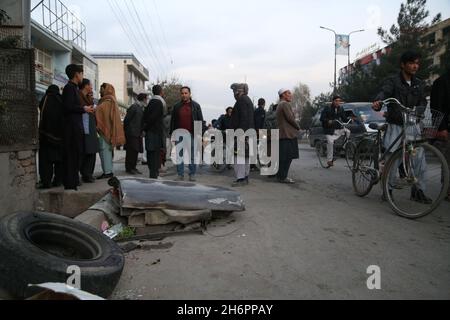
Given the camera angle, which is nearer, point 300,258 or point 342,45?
point 300,258

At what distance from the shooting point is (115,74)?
61.1 m

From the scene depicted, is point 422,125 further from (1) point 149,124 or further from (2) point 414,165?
(1) point 149,124

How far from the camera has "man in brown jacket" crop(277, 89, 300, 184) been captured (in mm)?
7715

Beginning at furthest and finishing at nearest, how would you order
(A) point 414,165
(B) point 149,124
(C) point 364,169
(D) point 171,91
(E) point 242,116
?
1. (D) point 171,91
2. (B) point 149,124
3. (E) point 242,116
4. (C) point 364,169
5. (A) point 414,165

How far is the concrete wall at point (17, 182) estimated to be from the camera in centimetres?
456

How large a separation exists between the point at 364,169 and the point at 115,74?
196 feet

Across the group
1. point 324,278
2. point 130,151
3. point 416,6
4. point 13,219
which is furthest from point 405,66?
point 416,6

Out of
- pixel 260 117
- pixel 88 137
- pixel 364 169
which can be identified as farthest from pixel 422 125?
pixel 260 117

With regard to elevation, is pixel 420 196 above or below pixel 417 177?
below

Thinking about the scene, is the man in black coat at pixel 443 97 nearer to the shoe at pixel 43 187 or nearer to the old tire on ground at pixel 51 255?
the old tire on ground at pixel 51 255

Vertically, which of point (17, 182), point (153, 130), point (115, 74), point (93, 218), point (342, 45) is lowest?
point (93, 218)
